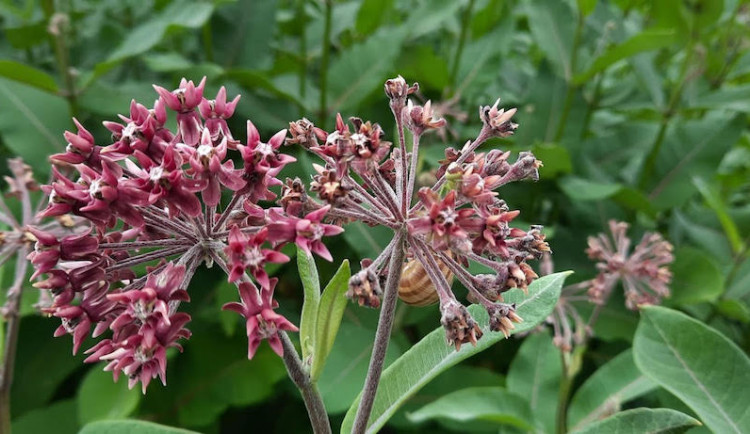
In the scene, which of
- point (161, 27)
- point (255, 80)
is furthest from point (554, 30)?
point (161, 27)

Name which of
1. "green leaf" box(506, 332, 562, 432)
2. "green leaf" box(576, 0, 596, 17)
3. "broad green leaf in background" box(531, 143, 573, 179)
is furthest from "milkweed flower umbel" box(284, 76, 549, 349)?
"green leaf" box(576, 0, 596, 17)

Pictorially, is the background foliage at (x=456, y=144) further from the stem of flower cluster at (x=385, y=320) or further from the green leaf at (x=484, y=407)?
the stem of flower cluster at (x=385, y=320)

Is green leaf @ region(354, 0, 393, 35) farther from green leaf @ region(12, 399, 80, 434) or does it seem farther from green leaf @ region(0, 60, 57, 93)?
green leaf @ region(12, 399, 80, 434)

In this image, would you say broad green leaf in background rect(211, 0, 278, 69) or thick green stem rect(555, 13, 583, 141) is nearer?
thick green stem rect(555, 13, 583, 141)

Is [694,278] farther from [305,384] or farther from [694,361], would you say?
[305,384]

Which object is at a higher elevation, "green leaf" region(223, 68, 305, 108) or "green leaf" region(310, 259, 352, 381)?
"green leaf" region(223, 68, 305, 108)

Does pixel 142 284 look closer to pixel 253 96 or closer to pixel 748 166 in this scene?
pixel 253 96
